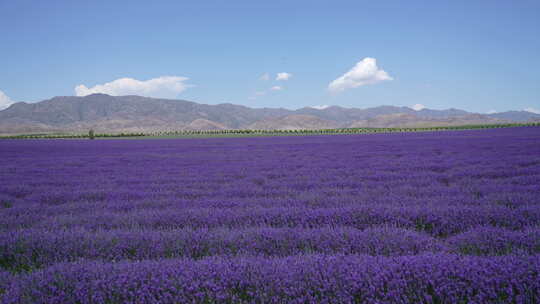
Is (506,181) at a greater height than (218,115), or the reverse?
(218,115)

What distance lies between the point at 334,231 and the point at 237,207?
193cm

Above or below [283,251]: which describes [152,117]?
above

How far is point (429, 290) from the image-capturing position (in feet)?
6.58

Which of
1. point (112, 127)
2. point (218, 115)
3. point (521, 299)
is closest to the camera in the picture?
point (521, 299)

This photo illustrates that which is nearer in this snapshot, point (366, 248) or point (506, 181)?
point (366, 248)

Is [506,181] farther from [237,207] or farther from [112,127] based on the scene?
[112,127]

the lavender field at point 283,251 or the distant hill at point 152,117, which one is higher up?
the distant hill at point 152,117

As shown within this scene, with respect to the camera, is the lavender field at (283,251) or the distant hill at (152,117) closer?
the lavender field at (283,251)

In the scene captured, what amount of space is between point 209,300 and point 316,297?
2.31 feet

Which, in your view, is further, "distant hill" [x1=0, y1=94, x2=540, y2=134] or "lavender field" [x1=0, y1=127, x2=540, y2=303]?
"distant hill" [x1=0, y1=94, x2=540, y2=134]

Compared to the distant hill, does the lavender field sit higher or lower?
lower

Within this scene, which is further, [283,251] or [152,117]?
[152,117]

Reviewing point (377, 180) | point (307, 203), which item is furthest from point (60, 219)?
point (377, 180)

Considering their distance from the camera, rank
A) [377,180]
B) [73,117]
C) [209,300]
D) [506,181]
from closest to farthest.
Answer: [209,300] < [506,181] < [377,180] < [73,117]
